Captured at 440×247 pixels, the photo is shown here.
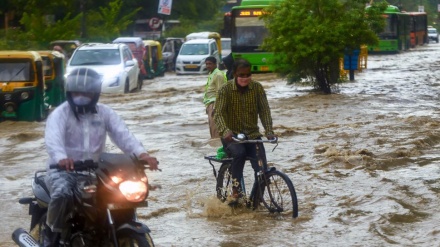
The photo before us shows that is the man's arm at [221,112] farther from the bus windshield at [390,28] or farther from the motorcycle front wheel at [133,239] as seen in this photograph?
the bus windshield at [390,28]

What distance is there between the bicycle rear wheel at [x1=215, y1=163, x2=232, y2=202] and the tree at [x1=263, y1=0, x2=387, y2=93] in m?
14.2

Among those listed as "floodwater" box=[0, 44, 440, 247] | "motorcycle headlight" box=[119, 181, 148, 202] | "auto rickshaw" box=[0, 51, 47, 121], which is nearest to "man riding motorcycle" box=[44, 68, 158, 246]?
"motorcycle headlight" box=[119, 181, 148, 202]

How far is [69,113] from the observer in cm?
643

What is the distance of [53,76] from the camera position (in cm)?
2250

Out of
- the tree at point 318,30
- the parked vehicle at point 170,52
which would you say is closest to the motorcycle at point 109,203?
the tree at point 318,30

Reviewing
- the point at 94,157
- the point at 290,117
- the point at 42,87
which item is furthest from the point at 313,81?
the point at 94,157

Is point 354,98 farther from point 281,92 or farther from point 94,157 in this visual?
point 94,157

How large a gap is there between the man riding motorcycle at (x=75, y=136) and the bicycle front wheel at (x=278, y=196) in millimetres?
3062

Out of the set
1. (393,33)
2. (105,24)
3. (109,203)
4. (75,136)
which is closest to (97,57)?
(75,136)

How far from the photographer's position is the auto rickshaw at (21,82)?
65.3ft

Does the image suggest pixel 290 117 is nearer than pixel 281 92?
Yes

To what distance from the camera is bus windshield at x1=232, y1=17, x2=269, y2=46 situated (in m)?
35.8

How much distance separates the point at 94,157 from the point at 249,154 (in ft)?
10.9

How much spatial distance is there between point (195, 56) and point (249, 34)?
5.13 metres
